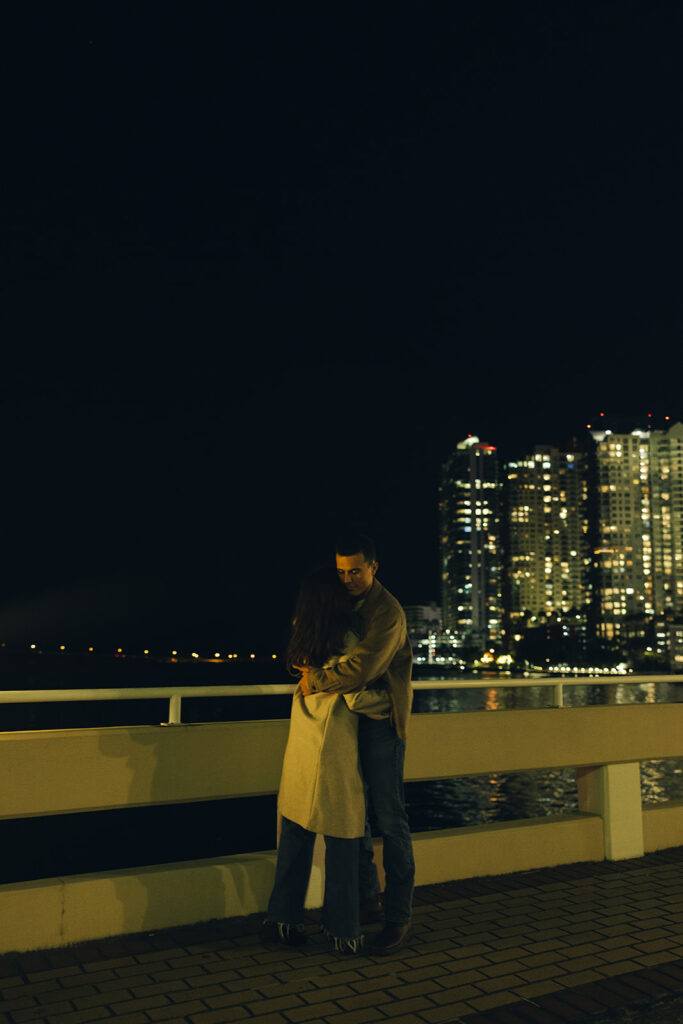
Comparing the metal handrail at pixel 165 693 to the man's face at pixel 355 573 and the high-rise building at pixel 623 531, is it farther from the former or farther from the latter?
the high-rise building at pixel 623 531

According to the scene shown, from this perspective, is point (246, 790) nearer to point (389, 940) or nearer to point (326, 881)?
point (326, 881)

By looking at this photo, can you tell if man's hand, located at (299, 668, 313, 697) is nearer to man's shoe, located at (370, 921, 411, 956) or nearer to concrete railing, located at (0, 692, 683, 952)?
concrete railing, located at (0, 692, 683, 952)

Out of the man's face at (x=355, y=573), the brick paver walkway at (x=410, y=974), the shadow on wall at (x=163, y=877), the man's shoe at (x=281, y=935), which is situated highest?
the man's face at (x=355, y=573)

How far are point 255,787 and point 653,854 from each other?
3.20m

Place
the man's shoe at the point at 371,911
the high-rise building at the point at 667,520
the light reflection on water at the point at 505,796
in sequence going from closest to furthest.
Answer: the man's shoe at the point at 371,911
the light reflection on water at the point at 505,796
the high-rise building at the point at 667,520

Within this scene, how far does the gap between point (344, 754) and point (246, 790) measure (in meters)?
0.86

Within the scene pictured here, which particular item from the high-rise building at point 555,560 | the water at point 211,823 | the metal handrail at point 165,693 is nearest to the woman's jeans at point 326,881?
the metal handrail at point 165,693

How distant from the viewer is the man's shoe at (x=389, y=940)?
4.29 m

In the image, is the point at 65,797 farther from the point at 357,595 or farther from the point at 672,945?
the point at 672,945

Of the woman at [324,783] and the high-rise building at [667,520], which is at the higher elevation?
the high-rise building at [667,520]

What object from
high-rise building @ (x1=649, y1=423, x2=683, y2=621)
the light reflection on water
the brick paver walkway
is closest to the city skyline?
high-rise building @ (x1=649, y1=423, x2=683, y2=621)

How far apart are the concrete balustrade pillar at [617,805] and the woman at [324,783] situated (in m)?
2.57

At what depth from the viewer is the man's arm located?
14.0 feet

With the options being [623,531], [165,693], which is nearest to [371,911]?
[165,693]
